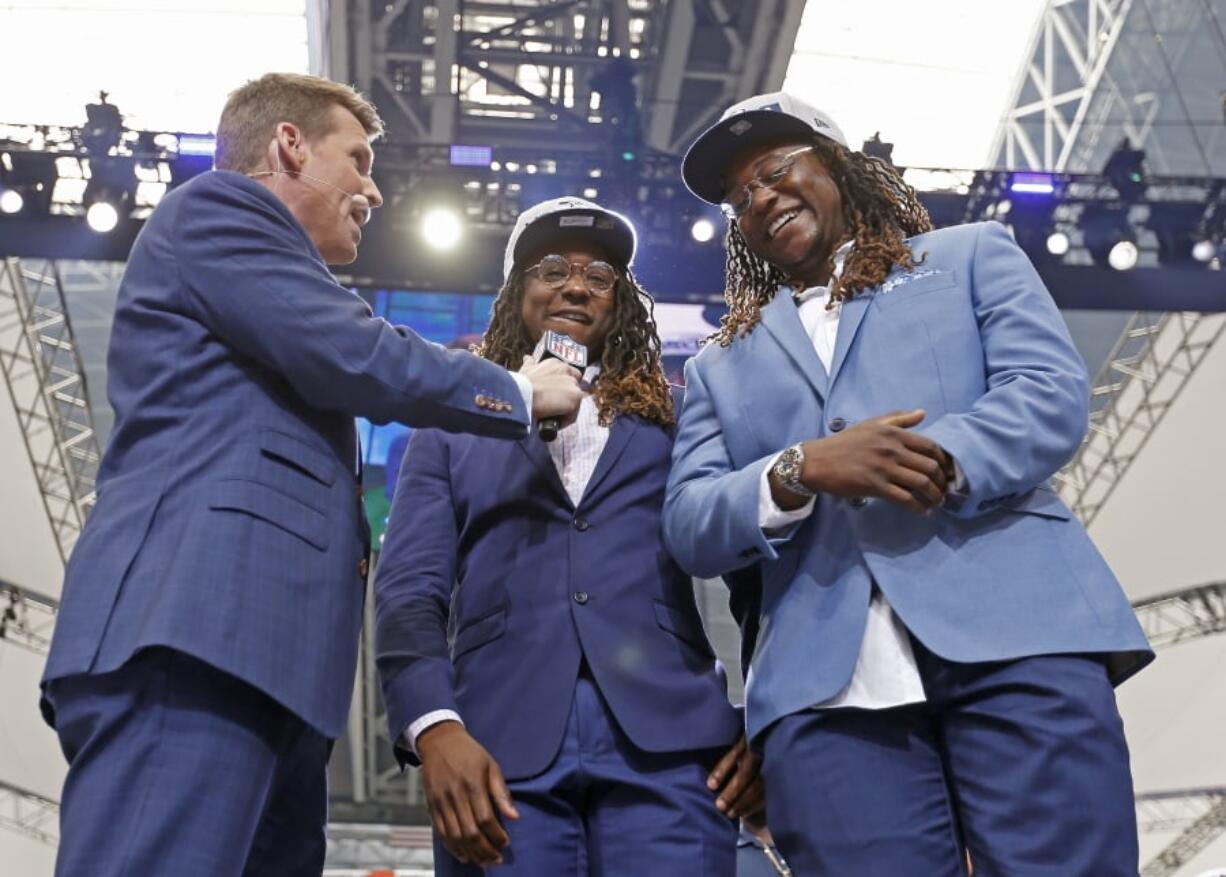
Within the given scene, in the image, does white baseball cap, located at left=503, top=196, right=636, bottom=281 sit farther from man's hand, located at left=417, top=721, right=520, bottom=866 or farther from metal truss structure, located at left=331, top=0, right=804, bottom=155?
metal truss structure, located at left=331, top=0, right=804, bottom=155

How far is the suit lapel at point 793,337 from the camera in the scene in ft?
6.86

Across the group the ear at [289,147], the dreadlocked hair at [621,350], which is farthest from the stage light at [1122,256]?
the ear at [289,147]

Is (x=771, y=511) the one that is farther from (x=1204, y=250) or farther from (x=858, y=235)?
(x=1204, y=250)

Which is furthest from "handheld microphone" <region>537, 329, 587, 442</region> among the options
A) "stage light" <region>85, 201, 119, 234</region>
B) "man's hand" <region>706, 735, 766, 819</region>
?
"stage light" <region>85, 201, 119, 234</region>

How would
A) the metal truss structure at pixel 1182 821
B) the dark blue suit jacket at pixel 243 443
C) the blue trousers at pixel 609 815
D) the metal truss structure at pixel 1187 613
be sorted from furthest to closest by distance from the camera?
the metal truss structure at pixel 1182 821
the metal truss structure at pixel 1187 613
the blue trousers at pixel 609 815
the dark blue suit jacket at pixel 243 443

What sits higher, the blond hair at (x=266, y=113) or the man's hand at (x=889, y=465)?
the blond hair at (x=266, y=113)

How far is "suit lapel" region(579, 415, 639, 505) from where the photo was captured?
2334mm

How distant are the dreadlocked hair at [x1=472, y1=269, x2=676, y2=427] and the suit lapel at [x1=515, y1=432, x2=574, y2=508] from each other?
12cm

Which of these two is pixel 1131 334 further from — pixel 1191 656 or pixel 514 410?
pixel 514 410

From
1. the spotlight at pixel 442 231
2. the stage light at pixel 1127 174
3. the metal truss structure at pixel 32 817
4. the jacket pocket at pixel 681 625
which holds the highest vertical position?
the jacket pocket at pixel 681 625

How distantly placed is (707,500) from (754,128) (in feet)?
2.16

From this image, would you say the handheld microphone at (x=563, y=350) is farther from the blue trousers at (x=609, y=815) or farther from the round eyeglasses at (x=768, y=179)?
the blue trousers at (x=609, y=815)

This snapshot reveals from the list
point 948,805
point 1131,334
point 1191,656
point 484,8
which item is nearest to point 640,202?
point 484,8

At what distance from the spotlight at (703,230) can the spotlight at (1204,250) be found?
2.86 m
